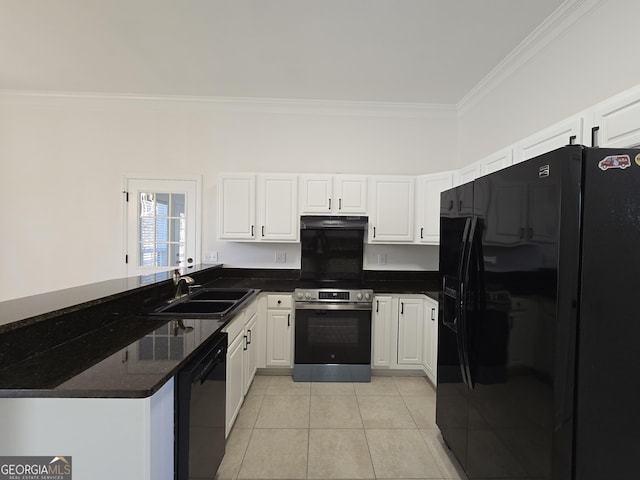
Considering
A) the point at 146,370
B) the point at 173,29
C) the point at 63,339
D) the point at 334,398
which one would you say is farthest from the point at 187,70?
the point at 334,398

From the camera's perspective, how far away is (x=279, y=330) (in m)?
2.99

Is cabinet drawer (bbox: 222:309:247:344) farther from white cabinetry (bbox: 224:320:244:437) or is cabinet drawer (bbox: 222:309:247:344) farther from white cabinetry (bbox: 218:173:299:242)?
white cabinetry (bbox: 218:173:299:242)

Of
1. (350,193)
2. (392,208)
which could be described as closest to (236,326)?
(350,193)

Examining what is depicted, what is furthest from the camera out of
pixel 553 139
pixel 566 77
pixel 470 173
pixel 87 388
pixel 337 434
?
pixel 470 173

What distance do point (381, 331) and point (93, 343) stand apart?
2427 millimetres

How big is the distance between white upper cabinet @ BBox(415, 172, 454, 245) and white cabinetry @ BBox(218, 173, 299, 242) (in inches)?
53.6

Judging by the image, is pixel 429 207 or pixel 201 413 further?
pixel 429 207

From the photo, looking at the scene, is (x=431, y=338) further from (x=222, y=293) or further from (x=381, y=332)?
(x=222, y=293)

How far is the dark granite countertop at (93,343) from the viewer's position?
98cm

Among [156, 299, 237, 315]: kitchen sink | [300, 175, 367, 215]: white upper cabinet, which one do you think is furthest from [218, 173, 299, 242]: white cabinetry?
[156, 299, 237, 315]: kitchen sink

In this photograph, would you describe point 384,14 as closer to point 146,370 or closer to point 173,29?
point 173,29

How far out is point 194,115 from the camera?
3486 mm

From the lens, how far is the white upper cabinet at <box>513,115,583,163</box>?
1.42 metres

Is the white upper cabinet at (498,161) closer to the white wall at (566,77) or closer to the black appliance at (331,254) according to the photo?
the white wall at (566,77)
